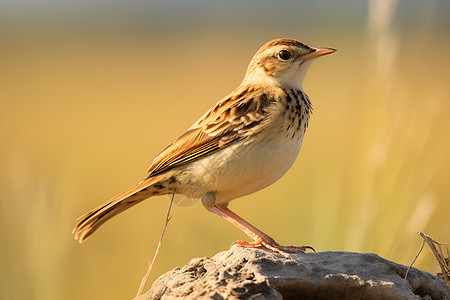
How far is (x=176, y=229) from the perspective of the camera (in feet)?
16.8

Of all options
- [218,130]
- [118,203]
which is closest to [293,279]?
[218,130]

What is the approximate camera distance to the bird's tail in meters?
4.61

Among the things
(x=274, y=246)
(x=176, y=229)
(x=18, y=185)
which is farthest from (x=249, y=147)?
(x=18, y=185)

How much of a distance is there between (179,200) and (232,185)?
0.51 m

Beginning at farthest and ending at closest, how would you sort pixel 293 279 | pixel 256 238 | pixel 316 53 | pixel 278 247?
pixel 316 53 < pixel 256 238 < pixel 278 247 < pixel 293 279

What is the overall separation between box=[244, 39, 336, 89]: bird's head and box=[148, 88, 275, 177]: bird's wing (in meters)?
0.27

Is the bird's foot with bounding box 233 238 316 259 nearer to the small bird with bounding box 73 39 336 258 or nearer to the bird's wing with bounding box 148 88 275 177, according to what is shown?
the small bird with bounding box 73 39 336 258

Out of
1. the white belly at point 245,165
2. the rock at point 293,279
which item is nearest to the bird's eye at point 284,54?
the white belly at point 245,165

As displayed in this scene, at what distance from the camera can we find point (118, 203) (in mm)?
4695

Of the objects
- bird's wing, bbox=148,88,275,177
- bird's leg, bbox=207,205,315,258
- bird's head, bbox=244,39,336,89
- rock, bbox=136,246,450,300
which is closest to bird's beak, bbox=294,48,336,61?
bird's head, bbox=244,39,336,89

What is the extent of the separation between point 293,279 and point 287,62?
2.14 m

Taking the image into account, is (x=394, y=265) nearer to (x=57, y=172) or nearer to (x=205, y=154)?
(x=205, y=154)

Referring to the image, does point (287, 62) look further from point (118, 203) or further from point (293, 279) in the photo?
point (293, 279)

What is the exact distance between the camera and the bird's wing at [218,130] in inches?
180
